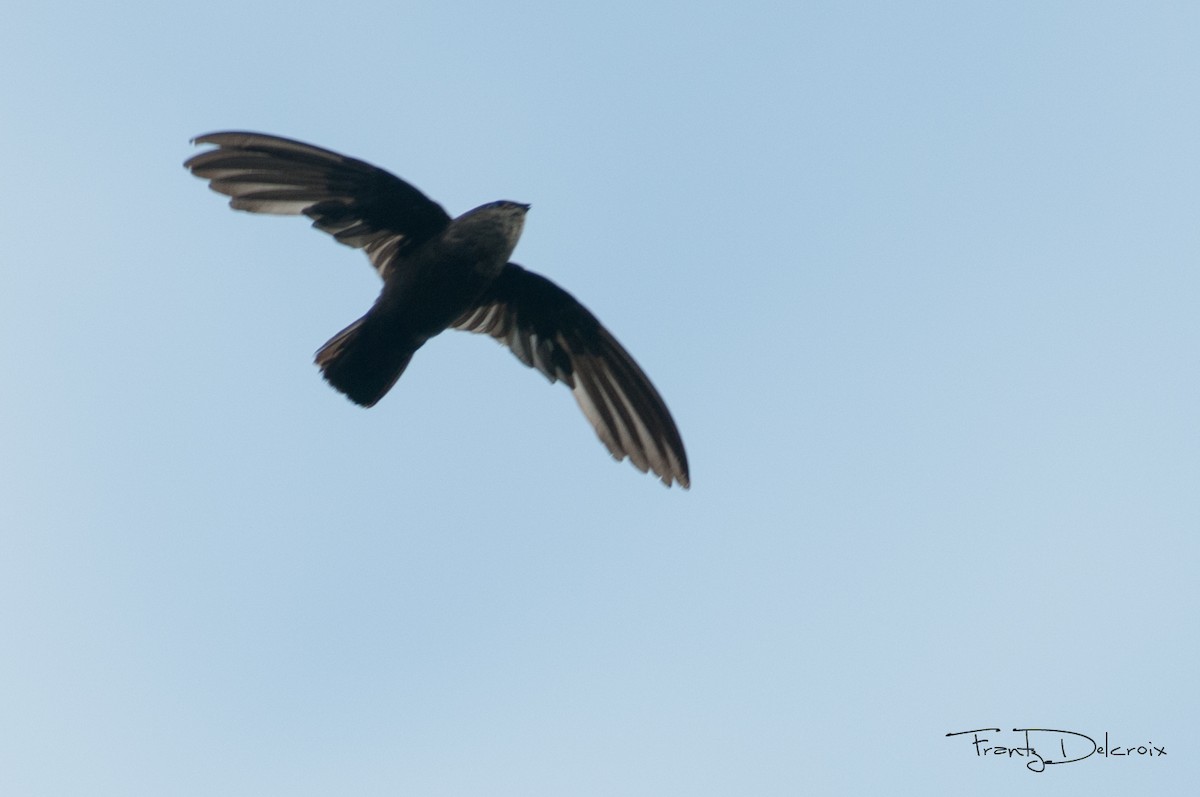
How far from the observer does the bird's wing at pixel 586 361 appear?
899 centimetres

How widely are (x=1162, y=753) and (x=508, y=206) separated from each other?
462 cm

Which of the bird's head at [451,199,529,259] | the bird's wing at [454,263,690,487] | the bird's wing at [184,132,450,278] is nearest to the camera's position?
the bird's head at [451,199,529,259]

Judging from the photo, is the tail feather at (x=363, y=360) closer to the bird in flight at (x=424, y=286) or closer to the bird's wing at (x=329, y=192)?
the bird in flight at (x=424, y=286)

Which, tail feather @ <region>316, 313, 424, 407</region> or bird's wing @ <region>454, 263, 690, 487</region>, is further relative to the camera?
bird's wing @ <region>454, 263, 690, 487</region>

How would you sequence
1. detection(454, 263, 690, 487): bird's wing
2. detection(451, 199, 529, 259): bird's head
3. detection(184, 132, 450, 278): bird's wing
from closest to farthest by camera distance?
detection(451, 199, 529, 259): bird's head, detection(184, 132, 450, 278): bird's wing, detection(454, 263, 690, 487): bird's wing

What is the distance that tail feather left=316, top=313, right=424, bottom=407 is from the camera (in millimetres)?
8031

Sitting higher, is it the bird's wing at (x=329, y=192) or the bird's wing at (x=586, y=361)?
the bird's wing at (x=329, y=192)

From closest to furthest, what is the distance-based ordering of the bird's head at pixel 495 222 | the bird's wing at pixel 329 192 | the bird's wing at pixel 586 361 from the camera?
the bird's head at pixel 495 222 < the bird's wing at pixel 329 192 < the bird's wing at pixel 586 361

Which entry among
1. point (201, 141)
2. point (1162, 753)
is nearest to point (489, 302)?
point (201, 141)

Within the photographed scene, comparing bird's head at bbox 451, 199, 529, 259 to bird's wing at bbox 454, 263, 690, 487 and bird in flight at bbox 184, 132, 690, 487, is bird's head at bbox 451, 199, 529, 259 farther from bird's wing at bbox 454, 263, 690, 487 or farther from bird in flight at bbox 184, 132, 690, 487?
bird's wing at bbox 454, 263, 690, 487

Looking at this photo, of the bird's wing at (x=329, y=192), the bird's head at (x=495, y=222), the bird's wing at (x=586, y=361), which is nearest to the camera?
the bird's head at (x=495, y=222)

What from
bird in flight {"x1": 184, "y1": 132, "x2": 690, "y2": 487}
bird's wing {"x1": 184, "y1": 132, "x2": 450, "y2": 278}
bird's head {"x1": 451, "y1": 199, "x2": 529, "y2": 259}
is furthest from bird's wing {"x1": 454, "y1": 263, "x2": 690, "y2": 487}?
bird's head {"x1": 451, "y1": 199, "x2": 529, "y2": 259}

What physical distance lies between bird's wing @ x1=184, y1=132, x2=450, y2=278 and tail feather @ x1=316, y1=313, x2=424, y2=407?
1.69 ft

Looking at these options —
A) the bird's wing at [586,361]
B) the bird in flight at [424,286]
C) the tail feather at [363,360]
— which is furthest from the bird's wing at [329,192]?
the bird's wing at [586,361]
